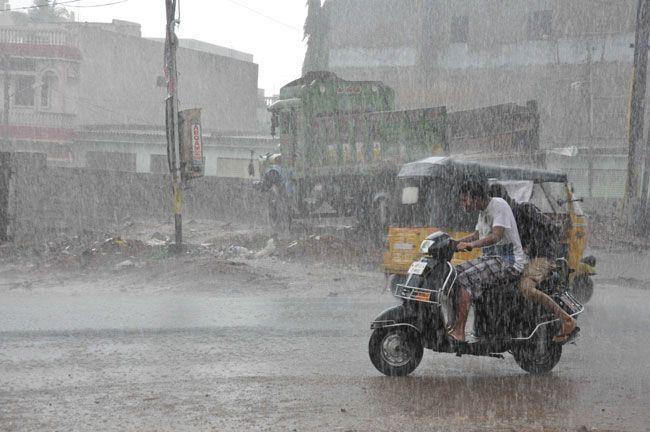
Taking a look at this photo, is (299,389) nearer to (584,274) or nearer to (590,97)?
(584,274)

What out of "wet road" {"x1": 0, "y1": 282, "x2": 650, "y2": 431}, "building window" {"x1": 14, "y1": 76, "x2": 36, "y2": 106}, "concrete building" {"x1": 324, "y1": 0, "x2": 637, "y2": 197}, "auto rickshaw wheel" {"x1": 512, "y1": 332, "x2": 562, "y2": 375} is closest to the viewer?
"wet road" {"x1": 0, "y1": 282, "x2": 650, "y2": 431}

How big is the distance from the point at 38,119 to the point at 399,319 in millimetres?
35489

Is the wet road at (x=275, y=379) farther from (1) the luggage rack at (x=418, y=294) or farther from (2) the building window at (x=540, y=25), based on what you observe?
(2) the building window at (x=540, y=25)

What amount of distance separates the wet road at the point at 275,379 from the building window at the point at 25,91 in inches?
1257

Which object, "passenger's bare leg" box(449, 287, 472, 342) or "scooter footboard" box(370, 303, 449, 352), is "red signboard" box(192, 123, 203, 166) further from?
"passenger's bare leg" box(449, 287, 472, 342)

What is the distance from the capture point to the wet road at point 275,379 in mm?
5105

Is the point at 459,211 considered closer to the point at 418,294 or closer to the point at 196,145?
the point at 418,294

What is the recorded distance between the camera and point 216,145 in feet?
130

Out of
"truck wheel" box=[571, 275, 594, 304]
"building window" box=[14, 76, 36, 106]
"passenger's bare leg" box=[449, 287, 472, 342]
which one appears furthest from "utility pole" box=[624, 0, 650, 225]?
"building window" box=[14, 76, 36, 106]

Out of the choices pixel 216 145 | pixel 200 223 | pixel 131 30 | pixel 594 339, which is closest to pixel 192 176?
pixel 200 223

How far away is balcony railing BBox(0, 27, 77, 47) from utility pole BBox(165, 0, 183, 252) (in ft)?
82.6

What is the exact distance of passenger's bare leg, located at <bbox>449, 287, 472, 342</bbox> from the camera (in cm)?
608

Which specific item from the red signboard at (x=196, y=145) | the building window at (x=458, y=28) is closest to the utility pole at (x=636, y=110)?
the red signboard at (x=196, y=145)

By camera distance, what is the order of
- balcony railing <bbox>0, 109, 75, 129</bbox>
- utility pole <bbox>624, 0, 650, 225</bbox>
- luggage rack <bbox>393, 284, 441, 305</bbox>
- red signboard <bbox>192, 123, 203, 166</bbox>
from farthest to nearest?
1. balcony railing <bbox>0, 109, 75, 129</bbox>
2. utility pole <bbox>624, 0, 650, 225</bbox>
3. red signboard <bbox>192, 123, 203, 166</bbox>
4. luggage rack <bbox>393, 284, 441, 305</bbox>
